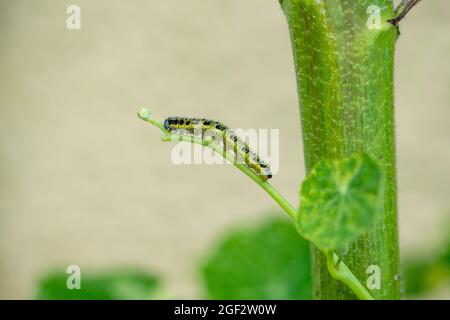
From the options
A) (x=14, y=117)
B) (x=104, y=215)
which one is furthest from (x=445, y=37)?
(x=14, y=117)

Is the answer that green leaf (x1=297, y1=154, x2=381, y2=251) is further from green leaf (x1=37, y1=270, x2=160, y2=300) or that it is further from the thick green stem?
green leaf (x1=37, y1=270, x2=160, y2=300)

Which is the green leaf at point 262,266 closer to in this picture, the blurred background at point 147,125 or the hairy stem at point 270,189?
the hairy stem at point 270,189

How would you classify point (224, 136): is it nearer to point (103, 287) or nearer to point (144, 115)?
point (144, 115)

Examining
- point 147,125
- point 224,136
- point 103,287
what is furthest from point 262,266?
point 147,125

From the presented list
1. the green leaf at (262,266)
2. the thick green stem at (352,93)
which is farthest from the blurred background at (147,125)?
the thick green stem at (352,93)

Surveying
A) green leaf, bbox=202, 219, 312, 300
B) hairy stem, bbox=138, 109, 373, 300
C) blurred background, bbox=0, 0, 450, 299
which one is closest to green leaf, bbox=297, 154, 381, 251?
hairy stem, bbox=138, 109, 373, 300
